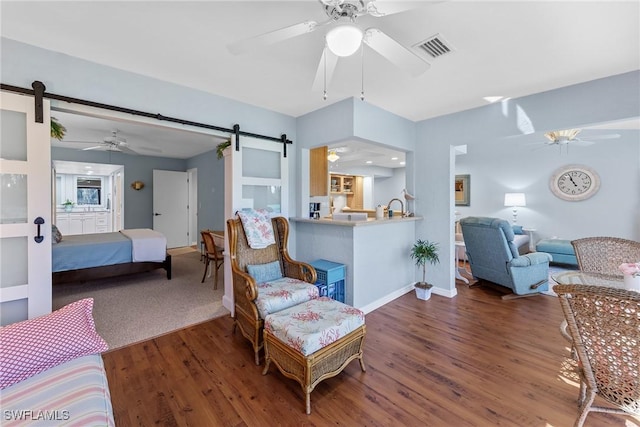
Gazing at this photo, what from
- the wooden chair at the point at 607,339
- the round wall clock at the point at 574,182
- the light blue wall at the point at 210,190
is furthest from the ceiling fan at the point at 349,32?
the round wall clock at the point at 574,182

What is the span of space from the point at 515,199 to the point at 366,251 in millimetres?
4616

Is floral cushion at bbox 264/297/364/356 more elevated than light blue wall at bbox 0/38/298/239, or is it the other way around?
light blue wall at bbox 0/38/298/239

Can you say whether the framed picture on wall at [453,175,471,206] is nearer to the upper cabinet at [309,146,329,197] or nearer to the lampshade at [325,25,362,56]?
the upper cabinet at [309,146,329,197]

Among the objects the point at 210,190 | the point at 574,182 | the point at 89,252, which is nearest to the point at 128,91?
the point at 89,252

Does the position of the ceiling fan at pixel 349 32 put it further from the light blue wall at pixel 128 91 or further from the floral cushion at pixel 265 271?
the floral cushion at pixel 265 271

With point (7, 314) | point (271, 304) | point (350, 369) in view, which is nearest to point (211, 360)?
point (271, 304)

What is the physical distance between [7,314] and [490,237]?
189 inches

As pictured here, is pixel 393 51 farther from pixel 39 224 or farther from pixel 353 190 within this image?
pixel 353 190

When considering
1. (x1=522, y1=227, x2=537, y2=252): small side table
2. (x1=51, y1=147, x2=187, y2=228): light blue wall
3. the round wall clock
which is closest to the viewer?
the round wall clock

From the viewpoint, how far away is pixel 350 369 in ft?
6.92

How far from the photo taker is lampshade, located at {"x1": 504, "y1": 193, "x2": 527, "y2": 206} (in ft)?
18.9

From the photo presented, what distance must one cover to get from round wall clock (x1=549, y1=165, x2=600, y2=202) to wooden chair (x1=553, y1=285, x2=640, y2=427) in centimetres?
552

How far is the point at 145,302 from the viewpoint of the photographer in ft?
11.3

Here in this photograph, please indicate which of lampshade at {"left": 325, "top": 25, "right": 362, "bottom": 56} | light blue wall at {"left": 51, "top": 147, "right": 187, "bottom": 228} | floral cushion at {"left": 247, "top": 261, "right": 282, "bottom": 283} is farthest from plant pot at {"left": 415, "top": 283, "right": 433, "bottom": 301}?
light blue wall at {"left": 51, "top": 147, "right": 187, "bottom": 228}
